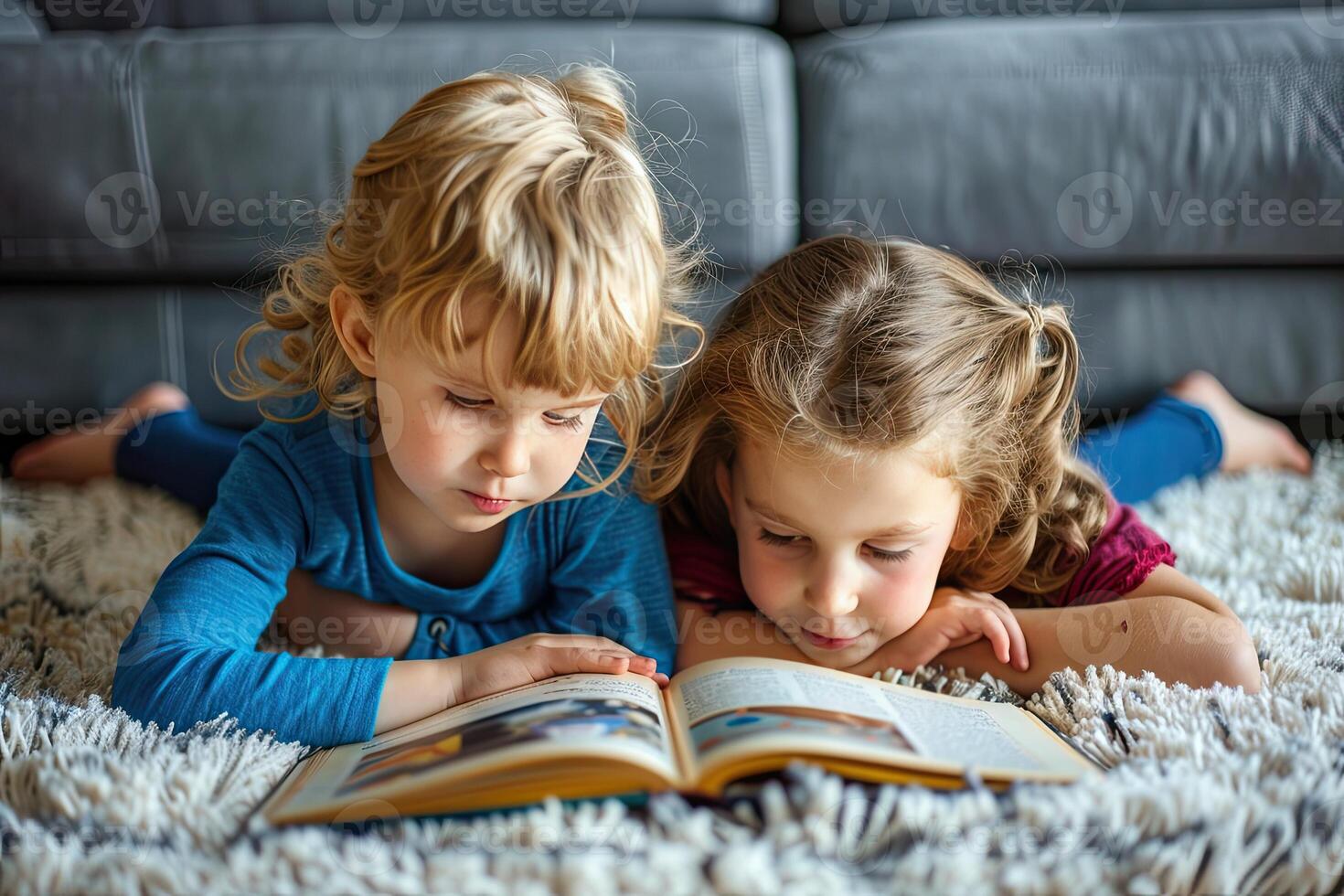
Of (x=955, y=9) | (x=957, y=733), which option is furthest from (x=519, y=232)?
(x=955, y=9)

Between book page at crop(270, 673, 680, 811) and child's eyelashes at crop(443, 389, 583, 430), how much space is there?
18cm

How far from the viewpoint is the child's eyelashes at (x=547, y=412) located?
0.69 meters

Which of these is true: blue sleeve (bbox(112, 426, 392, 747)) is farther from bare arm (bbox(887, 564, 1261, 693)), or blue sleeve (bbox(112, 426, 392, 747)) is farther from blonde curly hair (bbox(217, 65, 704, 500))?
bare arm (bbox(887, 564, 1261, 693))

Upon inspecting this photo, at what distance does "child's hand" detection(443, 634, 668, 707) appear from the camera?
0.70 m

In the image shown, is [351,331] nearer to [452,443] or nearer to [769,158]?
[452,443]

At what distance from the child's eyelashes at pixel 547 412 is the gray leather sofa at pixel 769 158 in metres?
0.47

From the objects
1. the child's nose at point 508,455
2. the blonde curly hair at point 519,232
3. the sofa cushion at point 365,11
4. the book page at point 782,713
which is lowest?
the book page at point 782,713

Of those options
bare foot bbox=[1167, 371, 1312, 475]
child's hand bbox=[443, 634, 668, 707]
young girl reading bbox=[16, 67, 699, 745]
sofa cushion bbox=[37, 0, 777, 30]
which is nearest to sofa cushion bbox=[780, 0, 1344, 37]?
sofa cushion bbox=[37, 0, 777, 30]

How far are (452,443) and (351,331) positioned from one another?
13 centimetres

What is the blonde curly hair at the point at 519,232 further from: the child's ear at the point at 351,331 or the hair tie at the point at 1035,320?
the hair tie at the point at 1035,320

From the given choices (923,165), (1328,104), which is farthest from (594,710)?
(1328,104)

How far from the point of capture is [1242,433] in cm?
119

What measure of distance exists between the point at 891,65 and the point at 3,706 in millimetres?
1051

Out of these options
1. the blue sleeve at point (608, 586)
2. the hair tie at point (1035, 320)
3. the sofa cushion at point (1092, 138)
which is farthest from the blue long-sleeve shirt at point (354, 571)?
the sofa cushion at point (1092, 138)
